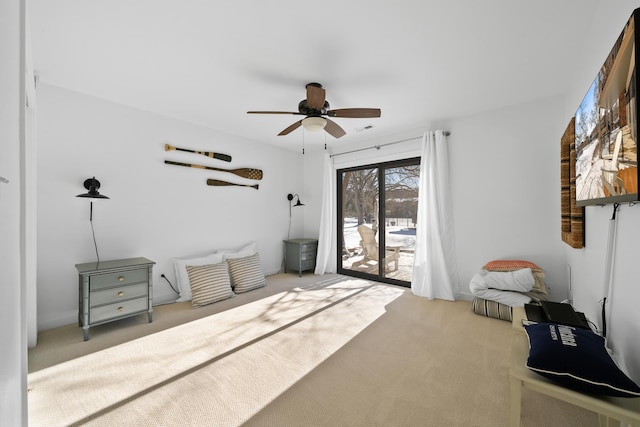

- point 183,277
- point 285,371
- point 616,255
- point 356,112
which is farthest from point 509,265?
point 183,277

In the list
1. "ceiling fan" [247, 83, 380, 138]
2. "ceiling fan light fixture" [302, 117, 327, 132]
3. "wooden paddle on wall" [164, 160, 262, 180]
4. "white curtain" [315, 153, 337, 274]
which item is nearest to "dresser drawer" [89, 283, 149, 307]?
"wooden paddle on wall" [164, 160, 262, 180]

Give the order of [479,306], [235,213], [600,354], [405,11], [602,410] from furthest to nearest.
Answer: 1. [235,213]
2. [479,306]
3. [405,11]
4. [600,354]
5. [602,410]

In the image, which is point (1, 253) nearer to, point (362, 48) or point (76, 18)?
point (76, 18)

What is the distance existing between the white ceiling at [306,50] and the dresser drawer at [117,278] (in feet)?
6.25

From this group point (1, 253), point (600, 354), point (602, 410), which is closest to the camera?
point (1, 253)

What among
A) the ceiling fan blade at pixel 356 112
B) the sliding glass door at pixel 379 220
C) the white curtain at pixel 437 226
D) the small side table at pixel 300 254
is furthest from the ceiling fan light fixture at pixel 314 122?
the small side table at pixel 300 254

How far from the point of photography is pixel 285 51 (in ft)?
6.92

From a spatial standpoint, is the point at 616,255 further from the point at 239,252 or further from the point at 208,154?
the point at 208,154

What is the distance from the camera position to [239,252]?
13.5 feet

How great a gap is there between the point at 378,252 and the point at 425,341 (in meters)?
2.15

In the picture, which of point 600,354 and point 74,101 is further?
point 74,101

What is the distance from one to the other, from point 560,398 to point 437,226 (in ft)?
8.81

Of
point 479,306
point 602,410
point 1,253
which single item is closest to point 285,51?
point 1,253

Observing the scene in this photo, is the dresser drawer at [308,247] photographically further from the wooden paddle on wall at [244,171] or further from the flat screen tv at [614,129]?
the flat screen tv at [614,129]
